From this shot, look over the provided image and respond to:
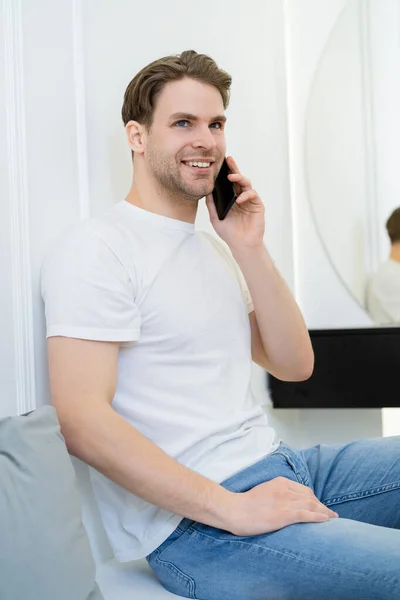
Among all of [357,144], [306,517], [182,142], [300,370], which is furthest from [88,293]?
[357,144]

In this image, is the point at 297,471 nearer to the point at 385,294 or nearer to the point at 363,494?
the point at 363,494

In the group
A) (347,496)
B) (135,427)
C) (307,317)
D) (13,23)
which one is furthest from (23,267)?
(307,317)

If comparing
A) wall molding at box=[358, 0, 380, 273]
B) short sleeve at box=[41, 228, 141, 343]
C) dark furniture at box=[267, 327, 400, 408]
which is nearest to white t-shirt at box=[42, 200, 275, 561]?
short sleeve at box=[41, 228, 141, 343]

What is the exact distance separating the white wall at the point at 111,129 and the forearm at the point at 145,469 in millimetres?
211

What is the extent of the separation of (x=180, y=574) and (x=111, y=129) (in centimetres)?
108

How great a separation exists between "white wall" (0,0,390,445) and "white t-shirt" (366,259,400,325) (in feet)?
0.29

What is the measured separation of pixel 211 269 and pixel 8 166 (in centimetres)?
51

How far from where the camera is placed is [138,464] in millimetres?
1423

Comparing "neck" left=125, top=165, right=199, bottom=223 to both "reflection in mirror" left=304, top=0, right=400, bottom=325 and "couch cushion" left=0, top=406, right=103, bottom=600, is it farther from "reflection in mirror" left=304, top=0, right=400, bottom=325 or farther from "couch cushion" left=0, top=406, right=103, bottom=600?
"reflection in mirror" left=304, top=0, right=400, bottom=325

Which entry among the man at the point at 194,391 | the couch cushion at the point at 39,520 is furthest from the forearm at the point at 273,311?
the couch cushion at the point at 39,520

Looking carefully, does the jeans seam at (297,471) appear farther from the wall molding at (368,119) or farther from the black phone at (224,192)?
the wall molding at (368,119)

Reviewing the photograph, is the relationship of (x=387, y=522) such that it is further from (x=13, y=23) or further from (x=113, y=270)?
(x=13, y=23)

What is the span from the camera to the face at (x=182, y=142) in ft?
5.78

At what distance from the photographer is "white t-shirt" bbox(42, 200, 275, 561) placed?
1506 mm
